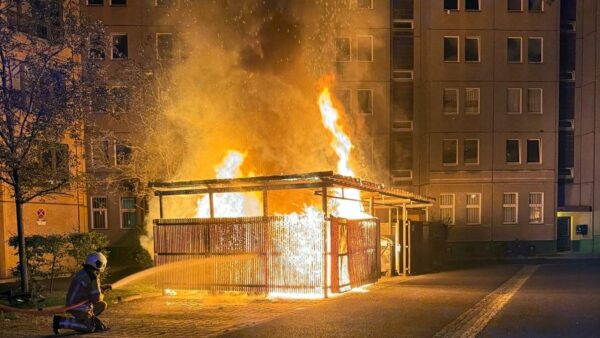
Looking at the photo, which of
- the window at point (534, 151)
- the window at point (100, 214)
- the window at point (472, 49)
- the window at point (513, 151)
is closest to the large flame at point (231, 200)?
the window at point (100, 214)

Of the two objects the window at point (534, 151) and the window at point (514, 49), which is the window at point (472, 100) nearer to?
the window at point (514, 49)

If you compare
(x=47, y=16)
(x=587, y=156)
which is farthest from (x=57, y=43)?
(x=587, y=156)

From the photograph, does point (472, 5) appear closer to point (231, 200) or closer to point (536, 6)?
point (536, 6)

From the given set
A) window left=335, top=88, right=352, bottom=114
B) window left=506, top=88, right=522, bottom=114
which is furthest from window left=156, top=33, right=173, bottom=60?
window left=506, top=88, right=522, bottom=114

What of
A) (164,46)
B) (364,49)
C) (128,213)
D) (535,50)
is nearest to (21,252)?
(164,46)

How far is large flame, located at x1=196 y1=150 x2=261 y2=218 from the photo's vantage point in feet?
53.5

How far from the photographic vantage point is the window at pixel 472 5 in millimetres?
31516

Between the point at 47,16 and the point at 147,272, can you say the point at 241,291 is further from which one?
the point at 47,16

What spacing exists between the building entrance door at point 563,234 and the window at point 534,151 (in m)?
4.58

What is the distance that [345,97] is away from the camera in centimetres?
3109

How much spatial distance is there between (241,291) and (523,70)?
24345mm

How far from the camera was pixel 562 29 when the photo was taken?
33.3 meters

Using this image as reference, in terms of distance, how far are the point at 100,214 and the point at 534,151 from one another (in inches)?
940

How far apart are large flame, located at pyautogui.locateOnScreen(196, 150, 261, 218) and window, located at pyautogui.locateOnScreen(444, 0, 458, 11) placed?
18.9 metres
